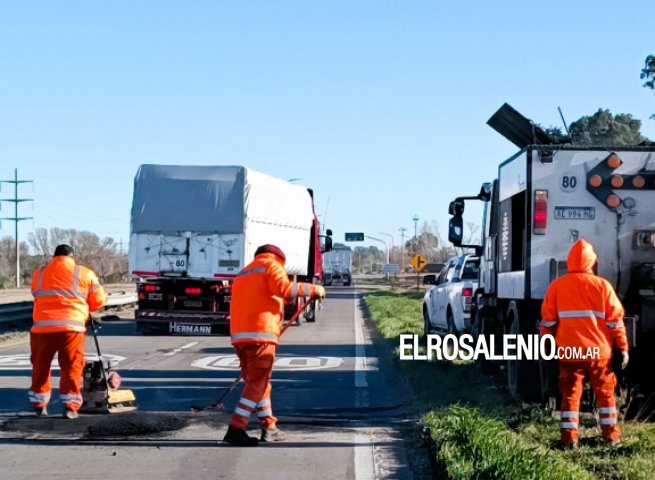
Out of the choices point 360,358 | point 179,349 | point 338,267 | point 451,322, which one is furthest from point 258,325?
point 338,267

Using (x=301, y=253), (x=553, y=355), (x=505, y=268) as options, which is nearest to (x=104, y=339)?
(x=301, y=253)

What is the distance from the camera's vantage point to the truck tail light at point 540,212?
955 centimetres

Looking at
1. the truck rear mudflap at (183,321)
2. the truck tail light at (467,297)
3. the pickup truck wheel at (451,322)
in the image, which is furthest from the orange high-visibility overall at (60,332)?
the truck rear mudflap at (183,321)

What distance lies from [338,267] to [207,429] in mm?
72476

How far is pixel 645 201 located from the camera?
377 inches

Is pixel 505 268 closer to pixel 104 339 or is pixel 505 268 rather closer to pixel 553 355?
pixel 553 355

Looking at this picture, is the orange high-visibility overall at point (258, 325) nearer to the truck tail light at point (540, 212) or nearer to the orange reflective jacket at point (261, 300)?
the orange reflective jacket at point (261, 300)

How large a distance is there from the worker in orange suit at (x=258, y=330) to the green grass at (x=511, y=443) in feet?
5.02

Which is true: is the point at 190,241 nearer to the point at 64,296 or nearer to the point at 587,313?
the point at 64,296

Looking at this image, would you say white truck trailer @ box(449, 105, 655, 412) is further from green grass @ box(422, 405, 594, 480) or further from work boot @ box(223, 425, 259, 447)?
work boot @ box(223, 425, 259, 447)

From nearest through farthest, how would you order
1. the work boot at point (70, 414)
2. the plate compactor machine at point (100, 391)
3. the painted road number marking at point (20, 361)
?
the work boot at point (70, 414), the plate compactor machine at point (100, 391), the painted road number marking at point (20, 361)

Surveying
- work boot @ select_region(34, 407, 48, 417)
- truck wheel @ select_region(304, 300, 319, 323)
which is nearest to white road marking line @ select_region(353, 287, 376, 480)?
work boot @ select_region(34, 407, 48, 417)

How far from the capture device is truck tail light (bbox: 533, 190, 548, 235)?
31.3 feet

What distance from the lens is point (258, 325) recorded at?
8688 mm
